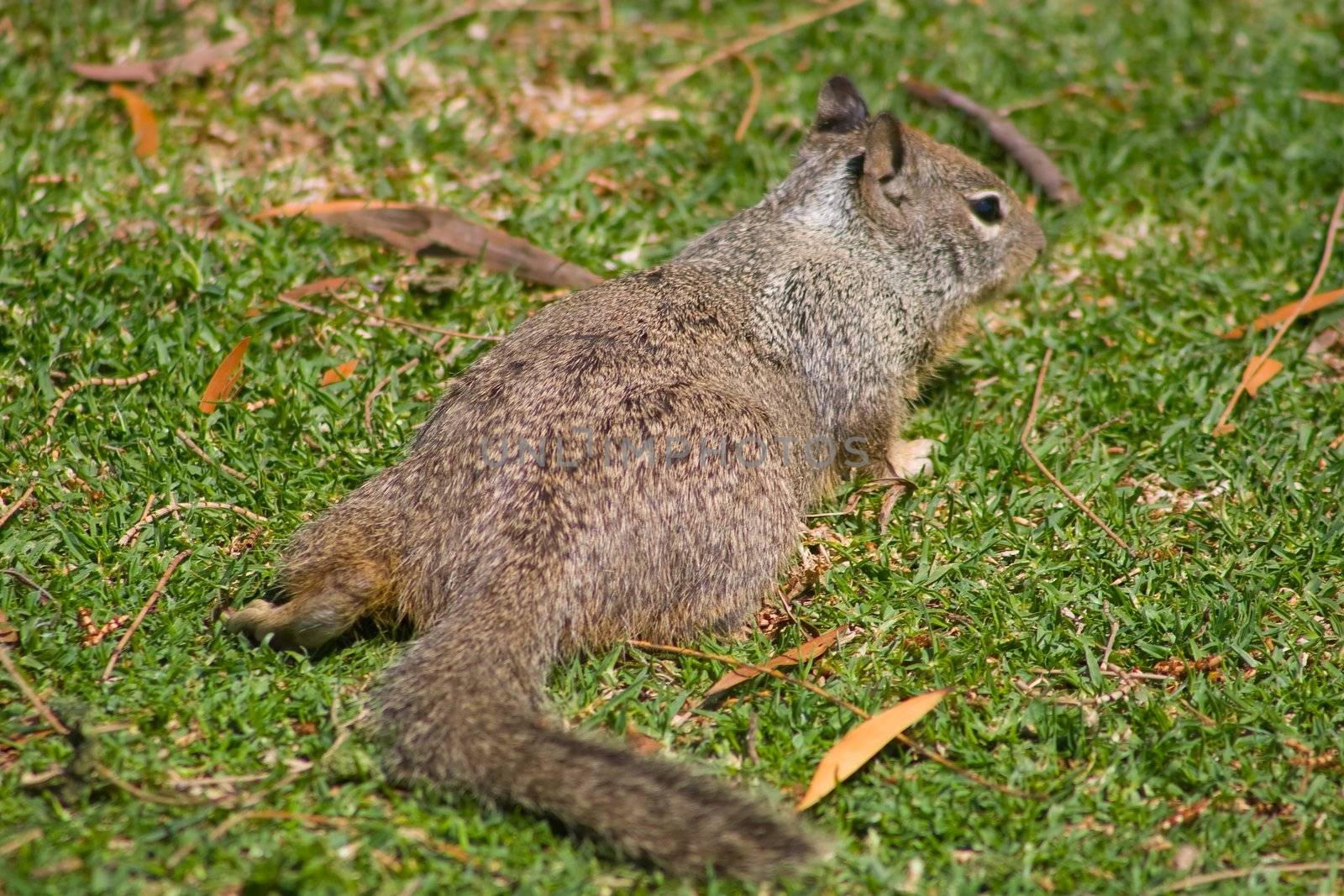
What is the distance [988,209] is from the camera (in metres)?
5.32

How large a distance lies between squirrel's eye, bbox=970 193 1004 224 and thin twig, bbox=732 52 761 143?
5.24 feet

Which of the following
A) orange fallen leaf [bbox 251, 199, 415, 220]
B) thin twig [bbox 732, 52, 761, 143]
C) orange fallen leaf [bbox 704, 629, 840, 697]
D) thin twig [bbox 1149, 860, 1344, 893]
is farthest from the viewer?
thin twig [bbox 732, 52, 761, 143]

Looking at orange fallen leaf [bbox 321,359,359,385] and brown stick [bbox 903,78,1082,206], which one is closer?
orange fallen leaf [bbox 321,359,359,385]

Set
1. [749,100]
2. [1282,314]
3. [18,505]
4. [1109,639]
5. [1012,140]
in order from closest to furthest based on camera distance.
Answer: [1109,639] < [18,505] < [1282,314] < [1012,140] < [749,100]

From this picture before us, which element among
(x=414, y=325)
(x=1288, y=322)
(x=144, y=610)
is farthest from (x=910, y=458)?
(x=144, y=610)

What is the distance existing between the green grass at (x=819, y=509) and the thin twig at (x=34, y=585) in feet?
0.12

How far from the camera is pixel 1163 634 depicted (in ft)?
13.5

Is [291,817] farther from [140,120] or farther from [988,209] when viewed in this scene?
[140,120]

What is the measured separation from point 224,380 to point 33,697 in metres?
1.60

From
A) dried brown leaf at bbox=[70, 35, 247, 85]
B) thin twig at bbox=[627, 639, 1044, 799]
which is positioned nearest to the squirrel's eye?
thin twig at bbox=[627, 639, 1044, 799]

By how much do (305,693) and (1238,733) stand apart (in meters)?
2.70

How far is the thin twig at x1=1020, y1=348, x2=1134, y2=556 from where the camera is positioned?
14.8 feet

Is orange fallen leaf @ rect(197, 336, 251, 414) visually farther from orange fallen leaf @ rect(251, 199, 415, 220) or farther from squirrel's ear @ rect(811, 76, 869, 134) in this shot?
squirrel's ear @ rect(811, 76, 869, 134)

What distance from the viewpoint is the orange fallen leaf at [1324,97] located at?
684 centimetres
